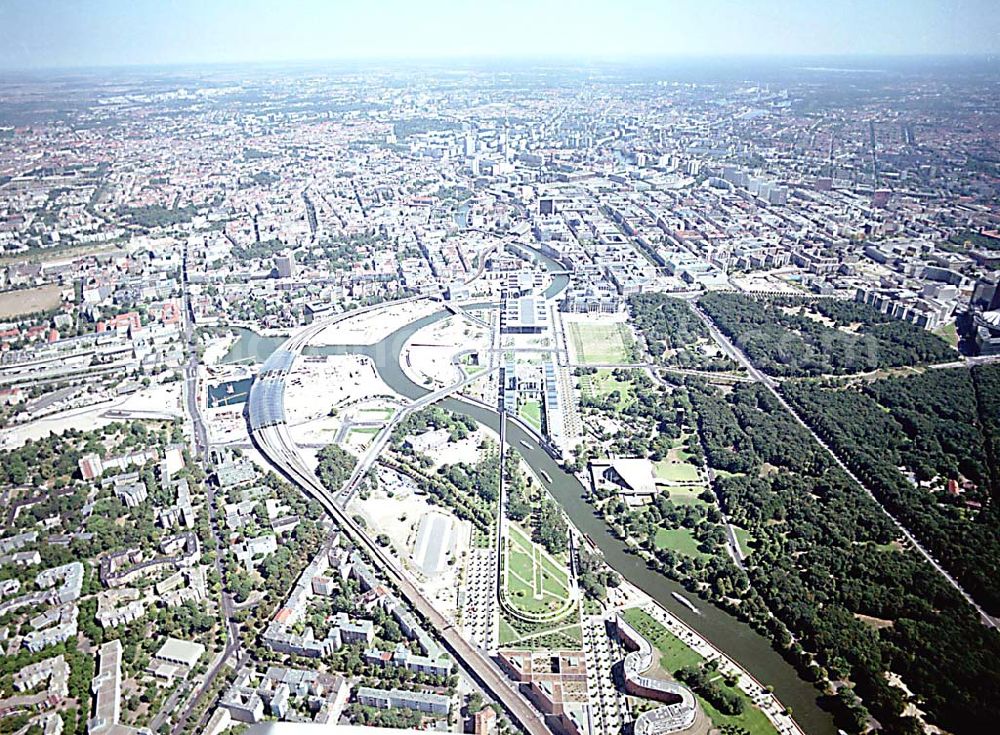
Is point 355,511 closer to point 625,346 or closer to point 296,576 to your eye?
point 296,576

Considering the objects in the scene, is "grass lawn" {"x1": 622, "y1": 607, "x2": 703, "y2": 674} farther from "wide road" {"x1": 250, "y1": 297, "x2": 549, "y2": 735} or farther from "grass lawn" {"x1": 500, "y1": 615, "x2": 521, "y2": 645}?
"wide road" {"x1": 250, "y1": 297, "x2": 549, "y2": 735}

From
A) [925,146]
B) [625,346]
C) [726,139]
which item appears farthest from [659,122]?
[625,346]

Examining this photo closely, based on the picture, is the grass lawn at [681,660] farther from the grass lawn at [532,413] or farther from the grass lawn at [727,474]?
the grass lawn at [532,413]

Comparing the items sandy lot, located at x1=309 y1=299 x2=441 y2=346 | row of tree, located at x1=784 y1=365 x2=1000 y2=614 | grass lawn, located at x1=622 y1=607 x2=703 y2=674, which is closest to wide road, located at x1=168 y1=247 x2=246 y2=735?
sandy lot, located at x1=309 y1=299 x2=441 y2=346

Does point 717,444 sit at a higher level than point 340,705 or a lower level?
higher

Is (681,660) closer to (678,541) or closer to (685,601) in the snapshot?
(685,601)
